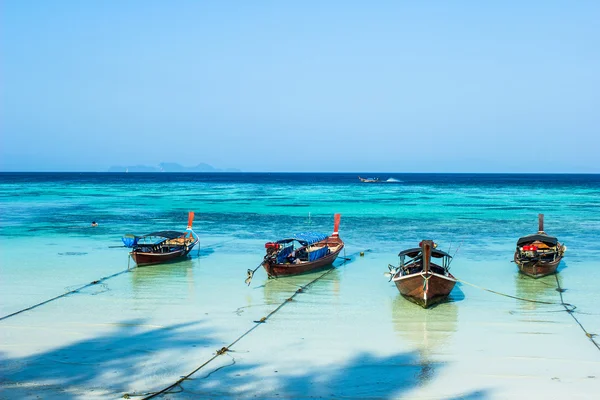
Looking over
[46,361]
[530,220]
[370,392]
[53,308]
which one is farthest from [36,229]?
[530,220]

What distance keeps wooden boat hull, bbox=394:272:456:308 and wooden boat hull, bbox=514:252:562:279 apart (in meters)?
5.91

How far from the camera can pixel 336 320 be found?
1709cm

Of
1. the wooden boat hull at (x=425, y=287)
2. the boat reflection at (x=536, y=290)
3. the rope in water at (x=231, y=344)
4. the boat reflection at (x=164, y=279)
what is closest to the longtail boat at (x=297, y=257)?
the rope in water at (x=231, y=344)

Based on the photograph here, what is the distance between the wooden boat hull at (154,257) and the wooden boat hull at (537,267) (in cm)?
1461

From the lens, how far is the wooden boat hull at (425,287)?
1797 cm

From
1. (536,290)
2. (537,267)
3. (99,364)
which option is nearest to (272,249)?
(536,290)

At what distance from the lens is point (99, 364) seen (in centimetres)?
1315

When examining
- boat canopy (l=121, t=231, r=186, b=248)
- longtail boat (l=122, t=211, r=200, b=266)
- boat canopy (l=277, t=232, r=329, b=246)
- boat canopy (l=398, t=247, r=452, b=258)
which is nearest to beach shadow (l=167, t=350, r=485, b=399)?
boat canopy (l=398, t=247, r=452, b=258)

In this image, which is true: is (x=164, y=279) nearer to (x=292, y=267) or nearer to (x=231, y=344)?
(x=292, y=267)

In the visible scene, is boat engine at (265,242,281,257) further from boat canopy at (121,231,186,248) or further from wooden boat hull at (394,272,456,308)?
wooden boat hull at (394,272,456,308)

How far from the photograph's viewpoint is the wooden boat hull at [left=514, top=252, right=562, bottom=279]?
22953mm

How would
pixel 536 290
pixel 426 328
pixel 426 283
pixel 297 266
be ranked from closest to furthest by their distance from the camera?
pixel 426 328 < pixel 426 283 < pixel 536 290 < pixel 297 266

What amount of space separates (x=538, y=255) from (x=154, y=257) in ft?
52.3

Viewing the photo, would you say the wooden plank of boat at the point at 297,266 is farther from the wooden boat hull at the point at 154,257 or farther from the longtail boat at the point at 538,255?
the longtail boat at the point at 538,255
